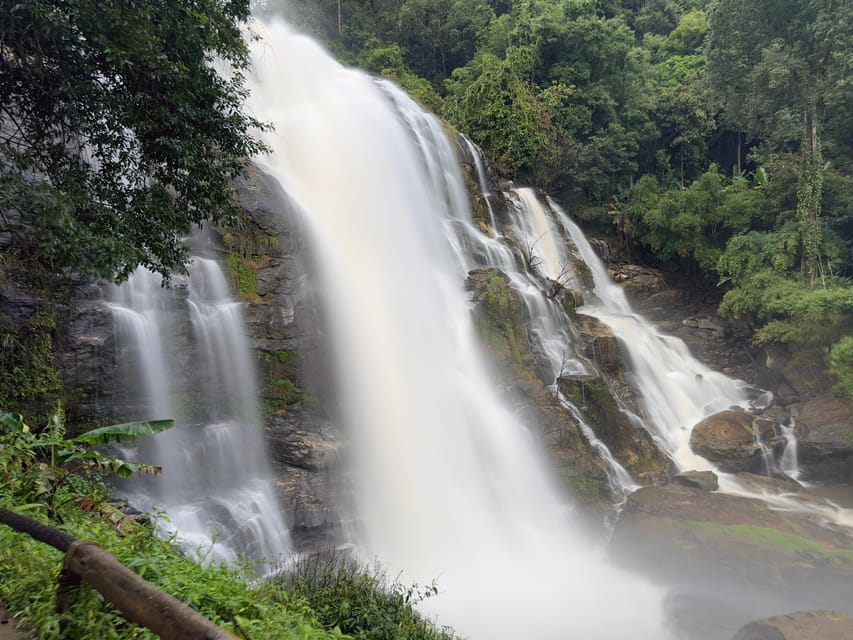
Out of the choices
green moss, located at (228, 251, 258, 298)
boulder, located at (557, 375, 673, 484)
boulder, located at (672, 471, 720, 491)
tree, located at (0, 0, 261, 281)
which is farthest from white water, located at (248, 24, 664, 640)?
tree, located at (0, 0, 261, 281)

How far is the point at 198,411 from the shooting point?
8938mm

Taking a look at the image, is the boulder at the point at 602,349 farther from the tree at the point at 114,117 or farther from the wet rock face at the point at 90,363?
the wet rock face at the point at 90,363

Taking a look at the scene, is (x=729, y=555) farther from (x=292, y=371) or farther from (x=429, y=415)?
(x=292, y=371)

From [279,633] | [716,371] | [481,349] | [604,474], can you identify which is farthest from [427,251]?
[279,633]

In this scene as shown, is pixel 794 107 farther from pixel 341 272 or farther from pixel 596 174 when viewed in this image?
pixel 341 272

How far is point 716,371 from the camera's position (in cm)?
1805

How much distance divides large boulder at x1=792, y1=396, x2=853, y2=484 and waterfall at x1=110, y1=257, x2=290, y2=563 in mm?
12773

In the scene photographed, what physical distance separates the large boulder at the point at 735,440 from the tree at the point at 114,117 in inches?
492

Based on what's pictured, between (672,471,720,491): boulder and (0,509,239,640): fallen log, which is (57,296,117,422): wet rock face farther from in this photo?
(672,471,720,491): boulder

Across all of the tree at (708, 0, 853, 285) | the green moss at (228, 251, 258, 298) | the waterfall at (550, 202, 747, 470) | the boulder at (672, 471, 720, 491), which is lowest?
the boulder at (672, 471, 720, 491)

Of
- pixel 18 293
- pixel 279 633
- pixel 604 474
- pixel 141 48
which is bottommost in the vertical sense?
pixel 604 474

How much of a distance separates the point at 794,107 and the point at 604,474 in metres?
15.0

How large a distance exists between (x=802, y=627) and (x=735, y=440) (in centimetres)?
700

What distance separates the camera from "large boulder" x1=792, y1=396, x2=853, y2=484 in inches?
517
